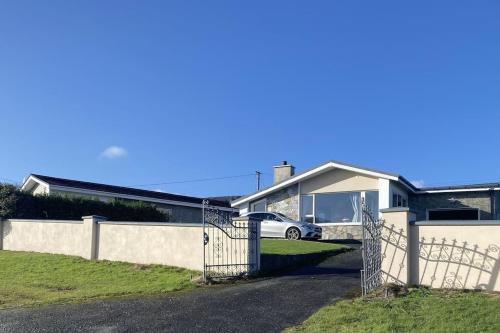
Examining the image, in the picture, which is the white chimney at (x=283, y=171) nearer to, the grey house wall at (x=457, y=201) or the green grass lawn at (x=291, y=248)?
the grey house wall at (x=457, y=201)

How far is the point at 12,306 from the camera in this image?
11.0 metres

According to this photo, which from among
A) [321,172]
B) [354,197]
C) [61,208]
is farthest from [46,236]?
[354,197]

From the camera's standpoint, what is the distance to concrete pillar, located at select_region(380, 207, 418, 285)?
10.7 meters

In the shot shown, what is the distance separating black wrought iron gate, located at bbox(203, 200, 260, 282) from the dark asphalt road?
122cm

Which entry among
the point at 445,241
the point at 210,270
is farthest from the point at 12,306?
the point at 445,241

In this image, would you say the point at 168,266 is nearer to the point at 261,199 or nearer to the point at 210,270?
the point at 210,270

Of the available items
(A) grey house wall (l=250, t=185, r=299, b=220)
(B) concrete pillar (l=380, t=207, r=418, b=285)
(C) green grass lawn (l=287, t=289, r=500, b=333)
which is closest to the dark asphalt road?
(C) green grass lawn (l=287, t=289, r=500, b=333)

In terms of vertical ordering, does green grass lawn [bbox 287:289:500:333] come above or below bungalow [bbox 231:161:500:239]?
below

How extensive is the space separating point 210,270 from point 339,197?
1285cm

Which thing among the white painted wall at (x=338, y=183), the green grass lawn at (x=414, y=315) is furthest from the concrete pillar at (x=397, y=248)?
the white painted wall at (x=338, y=183)

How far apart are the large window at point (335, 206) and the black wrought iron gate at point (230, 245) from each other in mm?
11637

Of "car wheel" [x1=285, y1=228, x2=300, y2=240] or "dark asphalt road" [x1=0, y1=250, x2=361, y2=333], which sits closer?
"dark asphalt road" [x1=0, y1=250, x2=361, y2=333]

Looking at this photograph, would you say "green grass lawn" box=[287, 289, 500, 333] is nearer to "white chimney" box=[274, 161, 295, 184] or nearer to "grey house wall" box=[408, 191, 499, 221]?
"grey house wall" box=[408, 191, 499, 221]

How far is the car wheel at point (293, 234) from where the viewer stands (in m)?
22.3
